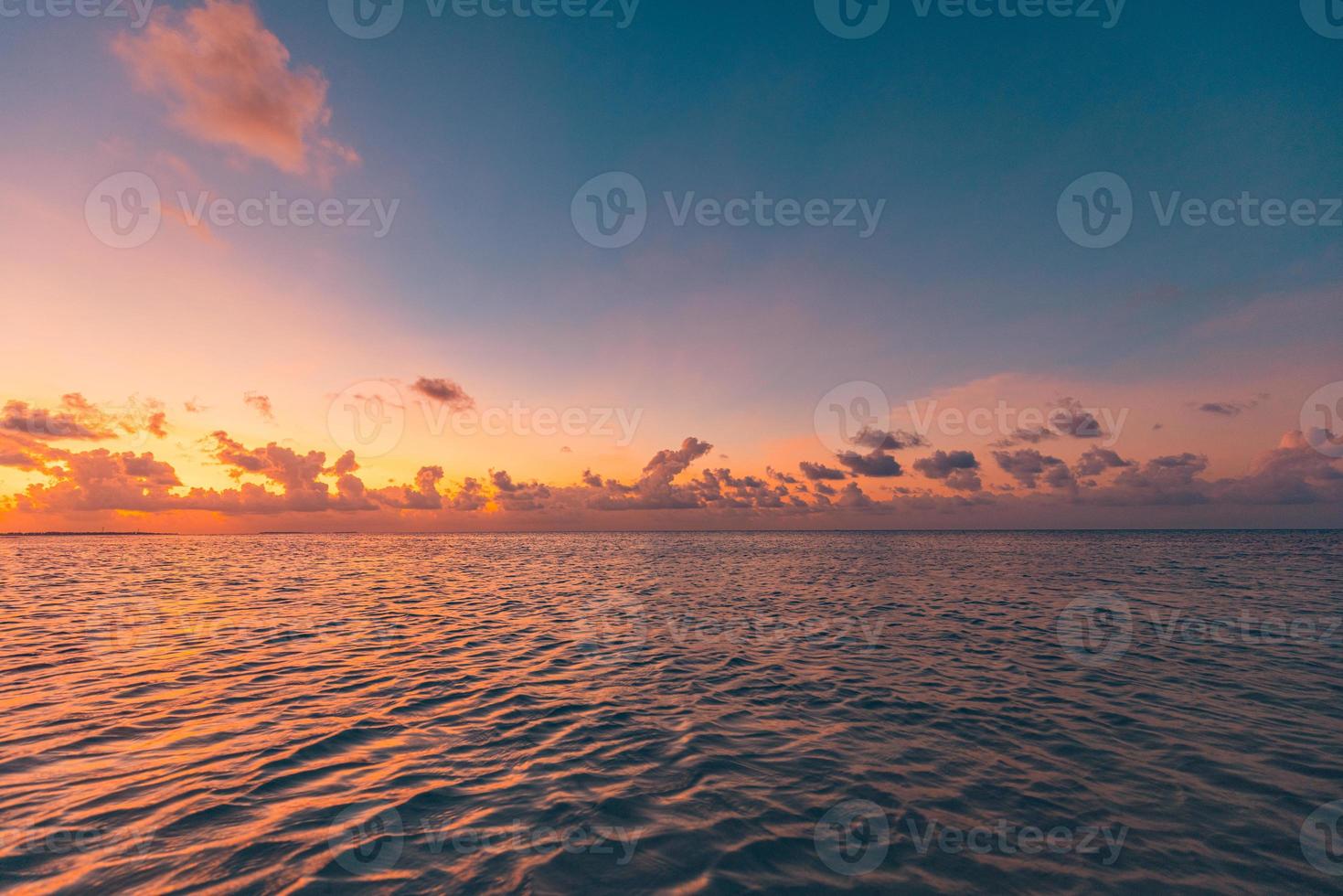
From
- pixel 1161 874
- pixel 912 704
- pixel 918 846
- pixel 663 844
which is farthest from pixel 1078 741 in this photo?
pixel 663 844

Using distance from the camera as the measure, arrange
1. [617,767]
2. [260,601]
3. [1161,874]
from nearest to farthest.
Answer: [1161,874] → [617,767] → [260,601]

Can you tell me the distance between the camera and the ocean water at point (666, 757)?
7426 millimetres

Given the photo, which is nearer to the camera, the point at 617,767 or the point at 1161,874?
the point at 1161,874

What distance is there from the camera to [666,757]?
1102 cm

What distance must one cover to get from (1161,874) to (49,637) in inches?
1294

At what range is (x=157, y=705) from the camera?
44.2 ft

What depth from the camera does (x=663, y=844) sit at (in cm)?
800

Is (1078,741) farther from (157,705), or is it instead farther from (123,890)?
(157,705)

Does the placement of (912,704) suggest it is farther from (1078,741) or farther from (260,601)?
(260,601)

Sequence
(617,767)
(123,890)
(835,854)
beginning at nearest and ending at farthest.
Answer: (123,890) < (835,854) < (617,767)

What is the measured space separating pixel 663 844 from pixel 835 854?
242 centimetres

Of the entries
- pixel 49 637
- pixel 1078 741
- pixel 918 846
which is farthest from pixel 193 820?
pixel 49 637

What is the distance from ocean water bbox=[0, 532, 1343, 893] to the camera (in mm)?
7426

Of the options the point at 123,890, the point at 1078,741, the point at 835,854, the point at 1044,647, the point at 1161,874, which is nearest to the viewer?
the point at 123,890
